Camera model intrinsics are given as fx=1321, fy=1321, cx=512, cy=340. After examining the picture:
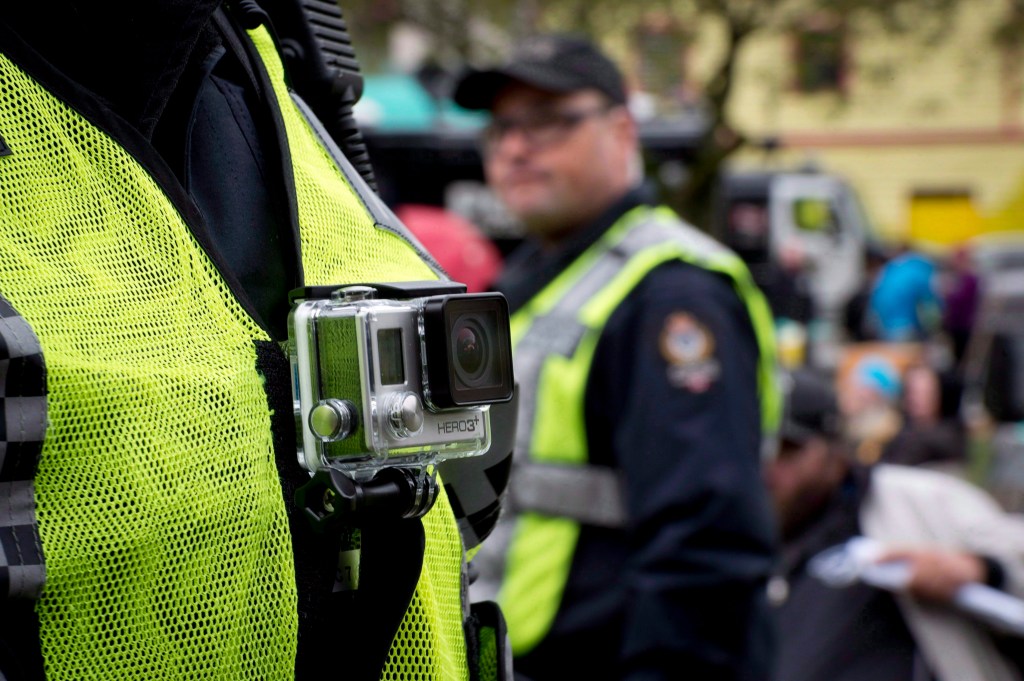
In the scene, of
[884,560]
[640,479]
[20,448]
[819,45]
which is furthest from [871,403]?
[819,45]

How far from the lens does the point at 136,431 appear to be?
0.82 metres

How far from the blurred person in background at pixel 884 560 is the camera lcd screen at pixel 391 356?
2.55m

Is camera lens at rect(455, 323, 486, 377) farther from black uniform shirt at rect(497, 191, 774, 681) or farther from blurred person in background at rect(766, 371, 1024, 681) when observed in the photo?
blurred person in background at rect(766, 371, 1024, 681)

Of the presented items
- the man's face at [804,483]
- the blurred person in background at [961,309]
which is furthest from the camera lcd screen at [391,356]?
the blurred person in background at [961,309]

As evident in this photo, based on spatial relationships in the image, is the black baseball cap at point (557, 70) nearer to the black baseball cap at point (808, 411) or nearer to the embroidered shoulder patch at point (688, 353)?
the embroidered shoulder patch at point (688, 353)

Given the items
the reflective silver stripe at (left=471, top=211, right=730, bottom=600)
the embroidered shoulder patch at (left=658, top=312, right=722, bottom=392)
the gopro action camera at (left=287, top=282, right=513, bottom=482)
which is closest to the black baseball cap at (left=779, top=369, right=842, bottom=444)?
the reflective silver stripe at (left=471, top=211, right=730, bottom=600)

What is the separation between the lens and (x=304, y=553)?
0.88 m

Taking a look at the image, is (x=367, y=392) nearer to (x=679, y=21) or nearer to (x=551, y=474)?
(x=551, y=474)

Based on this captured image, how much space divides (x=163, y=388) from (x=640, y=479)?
62.6 inches

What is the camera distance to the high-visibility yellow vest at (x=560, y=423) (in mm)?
2359

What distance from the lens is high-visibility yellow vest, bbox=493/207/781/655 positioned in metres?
2.36

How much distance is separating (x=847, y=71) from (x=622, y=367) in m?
11.9

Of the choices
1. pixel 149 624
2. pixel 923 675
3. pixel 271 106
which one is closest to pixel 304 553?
pixel 149 624

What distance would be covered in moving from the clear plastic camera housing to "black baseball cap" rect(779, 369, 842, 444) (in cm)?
314
